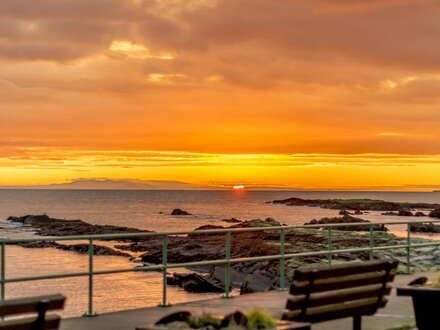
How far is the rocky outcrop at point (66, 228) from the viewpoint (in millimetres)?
111500

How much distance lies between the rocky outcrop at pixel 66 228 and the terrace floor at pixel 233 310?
85.5 metres

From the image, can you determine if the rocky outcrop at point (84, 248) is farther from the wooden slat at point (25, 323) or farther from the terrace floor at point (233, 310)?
the wooden slat at point (25, 323)

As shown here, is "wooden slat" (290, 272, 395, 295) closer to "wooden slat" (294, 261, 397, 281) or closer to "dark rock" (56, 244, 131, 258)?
"wooden slat" (294, 261, 397, 281)

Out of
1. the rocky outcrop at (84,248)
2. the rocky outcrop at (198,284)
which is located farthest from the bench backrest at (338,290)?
the rocky outcrop at (84,248)

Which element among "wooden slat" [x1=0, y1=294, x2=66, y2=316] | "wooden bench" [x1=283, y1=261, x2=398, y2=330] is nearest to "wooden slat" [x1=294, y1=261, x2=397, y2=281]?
"wooden bench" [x1=283, y1=261, x2=398, y2=330]

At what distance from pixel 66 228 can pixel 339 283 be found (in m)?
108

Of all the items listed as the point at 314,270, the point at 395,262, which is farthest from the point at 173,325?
the point at 395,262

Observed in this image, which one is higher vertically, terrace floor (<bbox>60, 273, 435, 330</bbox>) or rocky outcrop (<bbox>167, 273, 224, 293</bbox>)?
terrace floor (<bbox>60, 273, 435, 330</bbox>)

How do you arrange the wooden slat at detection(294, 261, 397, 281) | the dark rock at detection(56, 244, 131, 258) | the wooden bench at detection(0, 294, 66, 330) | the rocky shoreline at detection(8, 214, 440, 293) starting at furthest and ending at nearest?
the dark rock at detection(56, 244, 131, 258), the rocky shoreline at detection(8, 214, 440, 293), the wooden slat at detection(294, 261, 397, 281), the wooden bench at detection(0, 294, 66, 330)

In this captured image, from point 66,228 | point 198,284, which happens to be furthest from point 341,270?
point 66,228

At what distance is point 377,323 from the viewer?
13.7 m

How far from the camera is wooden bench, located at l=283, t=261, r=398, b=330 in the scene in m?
9.81

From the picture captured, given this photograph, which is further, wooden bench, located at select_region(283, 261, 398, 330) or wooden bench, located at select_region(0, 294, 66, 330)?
wooden bench, located at select_region(283, 261, 398, 330)

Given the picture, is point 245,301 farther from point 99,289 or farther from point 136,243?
point 136,243
